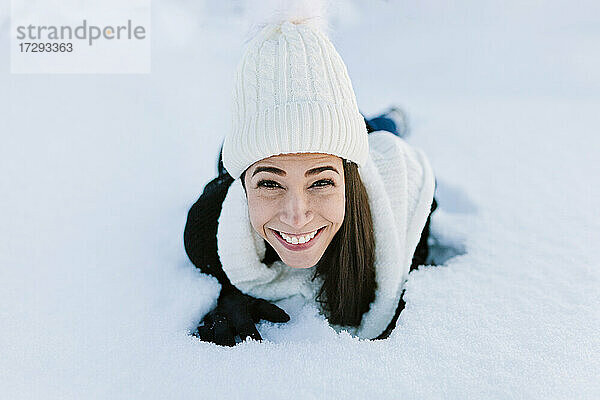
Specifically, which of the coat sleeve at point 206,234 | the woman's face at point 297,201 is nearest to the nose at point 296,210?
the woman's face at point 297,201

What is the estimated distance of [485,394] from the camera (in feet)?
3.19

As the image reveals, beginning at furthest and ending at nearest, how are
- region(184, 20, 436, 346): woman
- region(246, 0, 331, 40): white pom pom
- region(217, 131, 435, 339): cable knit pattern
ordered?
region(217, 131, 435, 339): cable knit pattern
region(246, 0, 331, 40): white pom pom
region(184, 20, 436, 346): woman

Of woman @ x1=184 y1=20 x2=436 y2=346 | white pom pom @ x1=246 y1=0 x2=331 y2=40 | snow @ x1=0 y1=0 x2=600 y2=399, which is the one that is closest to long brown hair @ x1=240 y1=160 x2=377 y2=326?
woman @ x1=184 y1=20 x2=436 y2=346

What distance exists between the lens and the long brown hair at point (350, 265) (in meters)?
1.35

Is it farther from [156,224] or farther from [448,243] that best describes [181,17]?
[448,243]

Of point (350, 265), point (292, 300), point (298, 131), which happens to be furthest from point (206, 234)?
point (298, 131)

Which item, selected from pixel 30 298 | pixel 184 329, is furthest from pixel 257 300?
pixel 30 298

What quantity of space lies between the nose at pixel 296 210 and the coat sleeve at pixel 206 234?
36cm

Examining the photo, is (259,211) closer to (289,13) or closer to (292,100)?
(292,100)

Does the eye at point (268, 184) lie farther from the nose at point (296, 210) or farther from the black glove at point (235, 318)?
the black glove at point (235, 318)

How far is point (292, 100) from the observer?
1.13 meters

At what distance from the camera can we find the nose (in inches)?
45.4

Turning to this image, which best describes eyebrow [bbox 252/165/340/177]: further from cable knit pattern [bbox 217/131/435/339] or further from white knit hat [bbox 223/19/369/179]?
cable knit pattern [bbox 217/131/435/339]

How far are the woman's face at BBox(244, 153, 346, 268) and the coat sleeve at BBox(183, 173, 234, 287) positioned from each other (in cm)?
24
